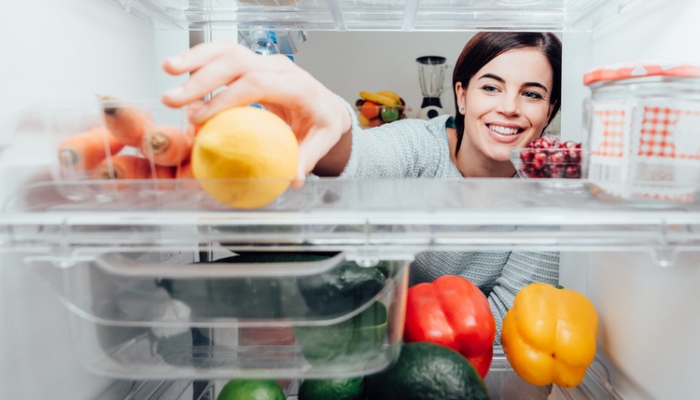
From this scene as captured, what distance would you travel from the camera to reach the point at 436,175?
1195mm

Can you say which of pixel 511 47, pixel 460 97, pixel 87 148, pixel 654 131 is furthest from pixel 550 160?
pixel 460 97

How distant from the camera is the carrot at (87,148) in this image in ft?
1.43

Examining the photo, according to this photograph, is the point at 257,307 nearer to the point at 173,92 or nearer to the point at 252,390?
the point at 252,390

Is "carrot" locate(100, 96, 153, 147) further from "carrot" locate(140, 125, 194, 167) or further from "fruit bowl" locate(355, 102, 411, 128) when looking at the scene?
"fruit bowl" locate(355, 102, 411, 128)

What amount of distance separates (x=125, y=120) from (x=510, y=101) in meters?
0.92

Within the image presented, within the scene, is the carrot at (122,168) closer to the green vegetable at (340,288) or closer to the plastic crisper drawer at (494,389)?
the green vegetable at (340,288)

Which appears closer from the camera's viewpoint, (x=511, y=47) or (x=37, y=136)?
(x=37, y=136)

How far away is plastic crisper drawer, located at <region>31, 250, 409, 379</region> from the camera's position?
0.45m

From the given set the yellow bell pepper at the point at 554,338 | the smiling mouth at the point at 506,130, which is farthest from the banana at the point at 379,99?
the yellow bell pepper at the point at 554,338

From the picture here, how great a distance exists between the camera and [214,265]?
0.45 m

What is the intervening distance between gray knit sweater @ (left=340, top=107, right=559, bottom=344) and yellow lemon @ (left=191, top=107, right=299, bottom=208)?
377 mm

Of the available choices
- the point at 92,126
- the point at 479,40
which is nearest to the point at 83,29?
the point at 92,126

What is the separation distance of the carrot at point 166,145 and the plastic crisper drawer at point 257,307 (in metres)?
0.11

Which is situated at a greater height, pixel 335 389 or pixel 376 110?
pixel 376 110
